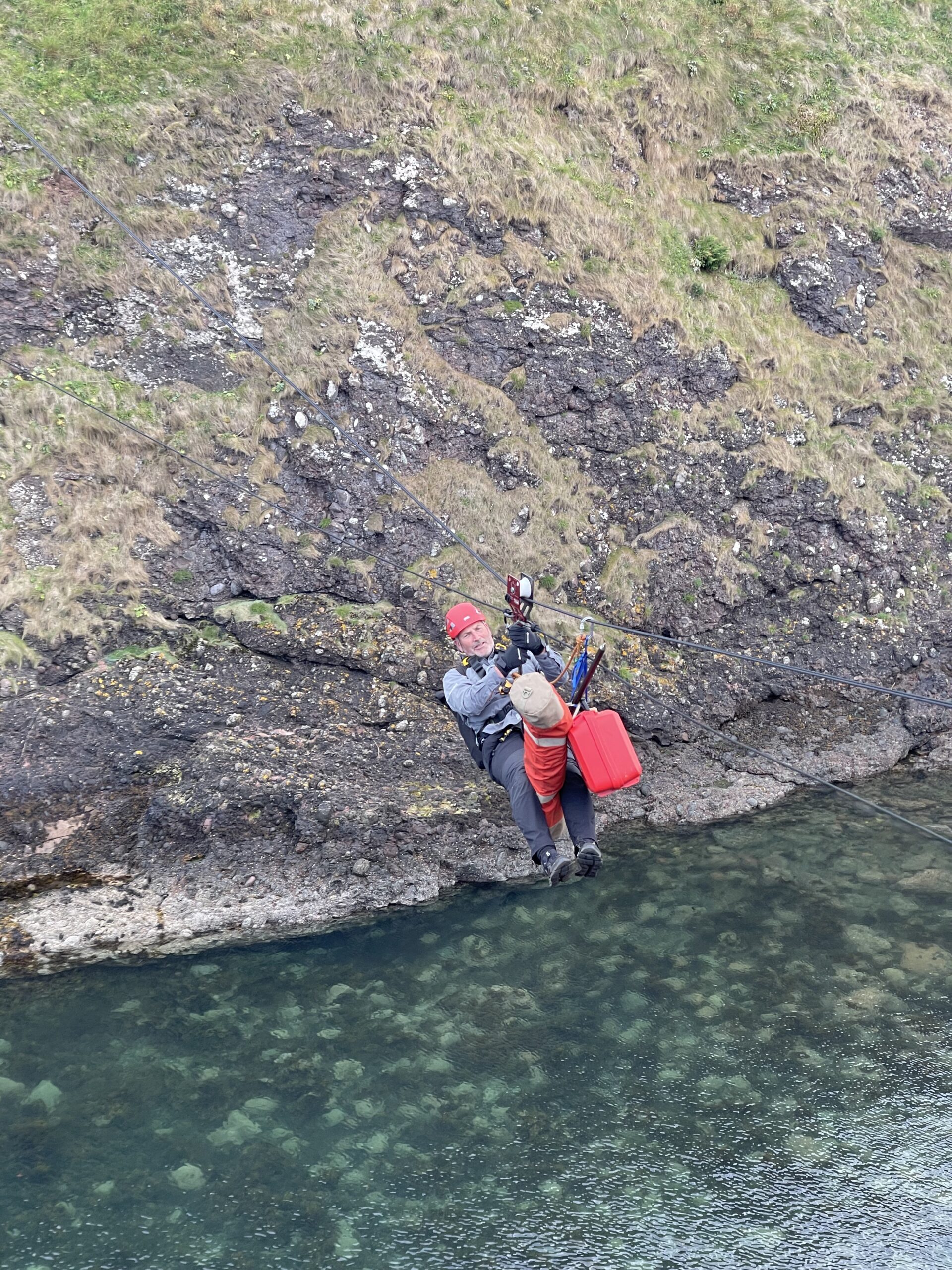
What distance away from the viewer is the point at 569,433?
1423cm

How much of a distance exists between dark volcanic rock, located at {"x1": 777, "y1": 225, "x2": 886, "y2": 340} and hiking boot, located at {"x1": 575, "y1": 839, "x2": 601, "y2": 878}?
35.8ft

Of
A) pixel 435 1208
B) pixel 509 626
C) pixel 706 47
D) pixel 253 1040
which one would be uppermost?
pixel 706 47

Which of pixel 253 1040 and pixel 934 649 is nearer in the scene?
pixel 253 1040

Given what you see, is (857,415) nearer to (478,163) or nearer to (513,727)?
(478,163)

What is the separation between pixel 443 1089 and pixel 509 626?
14.3ft

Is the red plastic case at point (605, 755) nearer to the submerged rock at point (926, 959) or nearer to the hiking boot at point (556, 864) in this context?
the hiking boot at point (556, 864)

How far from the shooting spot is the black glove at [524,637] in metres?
8.49

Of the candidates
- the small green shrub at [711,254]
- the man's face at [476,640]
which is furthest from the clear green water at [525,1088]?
the small green shrub at [711,254]

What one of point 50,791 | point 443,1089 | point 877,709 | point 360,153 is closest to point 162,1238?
point 443,1089

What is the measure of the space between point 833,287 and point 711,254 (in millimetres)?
2114

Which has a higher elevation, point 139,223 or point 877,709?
point 139,223

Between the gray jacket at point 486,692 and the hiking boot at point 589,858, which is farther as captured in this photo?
the gray jacket at point 486,692

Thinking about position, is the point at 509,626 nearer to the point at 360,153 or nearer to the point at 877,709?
the point at 877,709

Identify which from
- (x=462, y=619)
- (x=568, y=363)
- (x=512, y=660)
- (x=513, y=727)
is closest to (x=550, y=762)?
(x=513, y=727)
